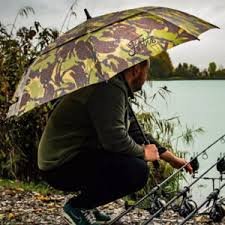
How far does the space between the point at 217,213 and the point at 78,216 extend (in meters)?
1.29

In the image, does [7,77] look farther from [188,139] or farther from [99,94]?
[99,94]

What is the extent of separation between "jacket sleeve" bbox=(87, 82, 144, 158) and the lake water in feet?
5.49

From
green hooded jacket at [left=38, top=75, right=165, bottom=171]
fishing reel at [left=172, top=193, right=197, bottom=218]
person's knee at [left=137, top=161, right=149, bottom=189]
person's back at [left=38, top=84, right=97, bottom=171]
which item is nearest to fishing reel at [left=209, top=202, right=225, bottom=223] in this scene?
fishing reel at [left=172, top=193, right=197, bottom=218]

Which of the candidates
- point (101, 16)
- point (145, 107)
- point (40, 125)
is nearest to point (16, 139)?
point (40, 125)

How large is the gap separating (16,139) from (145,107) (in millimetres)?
1514

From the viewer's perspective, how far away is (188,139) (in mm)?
8164

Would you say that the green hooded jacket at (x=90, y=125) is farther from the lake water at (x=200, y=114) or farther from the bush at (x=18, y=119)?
the bush at (x=18, y=119)

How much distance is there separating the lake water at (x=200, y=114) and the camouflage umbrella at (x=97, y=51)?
68.2 inches

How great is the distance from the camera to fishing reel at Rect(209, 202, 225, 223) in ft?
15.5

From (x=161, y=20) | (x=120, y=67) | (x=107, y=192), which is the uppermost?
(x=161, y=20)

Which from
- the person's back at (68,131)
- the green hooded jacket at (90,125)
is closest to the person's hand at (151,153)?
the green hooded jacket at (90,125)

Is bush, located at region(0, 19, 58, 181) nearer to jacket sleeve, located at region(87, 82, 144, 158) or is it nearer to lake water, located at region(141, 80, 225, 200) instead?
lake water, located at region(141, 80, 225, 200)

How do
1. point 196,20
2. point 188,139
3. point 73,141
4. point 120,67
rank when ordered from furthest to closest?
point 188,139 < point 196,20 < point 73,141 < point 120,67

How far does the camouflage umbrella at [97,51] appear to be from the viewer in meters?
3.37
